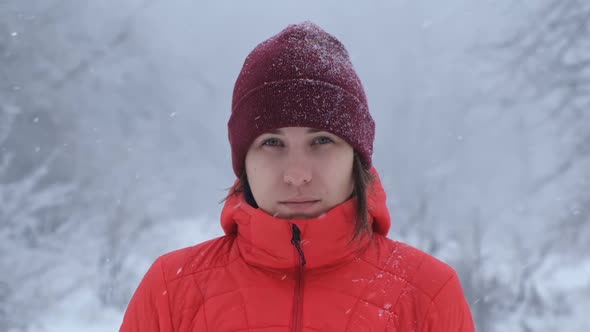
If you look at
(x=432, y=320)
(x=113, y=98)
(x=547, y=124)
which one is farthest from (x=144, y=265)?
(x=547, y=124)

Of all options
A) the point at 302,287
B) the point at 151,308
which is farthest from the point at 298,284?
the point at 151,308

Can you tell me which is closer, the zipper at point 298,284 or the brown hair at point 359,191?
the zipper at point 298,284

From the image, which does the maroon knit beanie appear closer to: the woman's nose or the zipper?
the woman's nose

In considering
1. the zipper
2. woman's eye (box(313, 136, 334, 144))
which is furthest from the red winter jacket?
woman's eye (box(313, 136, 334, 144))

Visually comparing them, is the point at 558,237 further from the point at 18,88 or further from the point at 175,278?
the point at 18,88

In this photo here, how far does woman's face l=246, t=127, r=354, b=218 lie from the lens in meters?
1.27

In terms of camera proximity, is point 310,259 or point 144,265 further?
point 144,265

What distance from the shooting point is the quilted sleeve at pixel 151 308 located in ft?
4.33

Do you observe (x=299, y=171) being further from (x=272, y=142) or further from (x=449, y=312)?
(x=449, y=312)

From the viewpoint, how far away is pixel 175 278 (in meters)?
1.36

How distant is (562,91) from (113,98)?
519 cm

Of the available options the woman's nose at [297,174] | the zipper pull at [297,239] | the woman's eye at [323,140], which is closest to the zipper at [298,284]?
the zipper pull at [297,239]

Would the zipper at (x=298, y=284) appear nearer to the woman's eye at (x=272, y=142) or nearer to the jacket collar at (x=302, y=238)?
the jacket collar at (x=302, y=238)

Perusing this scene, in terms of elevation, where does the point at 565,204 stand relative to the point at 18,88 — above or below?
below
